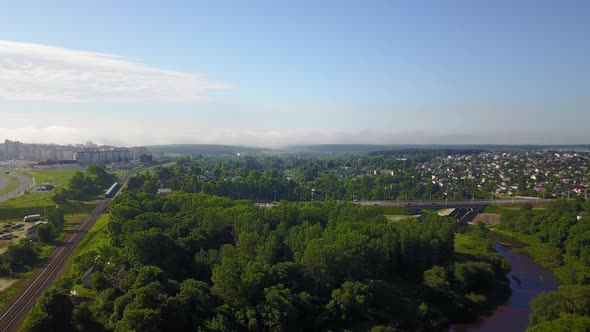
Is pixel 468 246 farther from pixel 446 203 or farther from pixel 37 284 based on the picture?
pixel 37 284

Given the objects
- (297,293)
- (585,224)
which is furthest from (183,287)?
(585,224)

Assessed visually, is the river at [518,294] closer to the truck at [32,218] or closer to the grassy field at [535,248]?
the grassy field at [535,248]

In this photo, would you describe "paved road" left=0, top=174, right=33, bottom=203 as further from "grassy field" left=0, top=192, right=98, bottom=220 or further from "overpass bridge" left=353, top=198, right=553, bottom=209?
"overpass bridge" left=353, top=198, right=553, bottom=209

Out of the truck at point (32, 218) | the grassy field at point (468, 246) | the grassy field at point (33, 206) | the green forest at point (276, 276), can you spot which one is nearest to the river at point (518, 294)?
the green forest at point (276, 276)

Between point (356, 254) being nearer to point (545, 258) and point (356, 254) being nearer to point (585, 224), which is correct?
point (545, 258)

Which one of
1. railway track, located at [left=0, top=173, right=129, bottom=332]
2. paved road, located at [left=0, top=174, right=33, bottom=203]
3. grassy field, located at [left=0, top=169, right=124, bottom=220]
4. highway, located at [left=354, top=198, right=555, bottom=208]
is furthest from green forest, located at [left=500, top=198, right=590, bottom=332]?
paved road, located at [left=0, top=174, right=33, bottom=203]

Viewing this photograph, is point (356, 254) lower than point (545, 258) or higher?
higher
